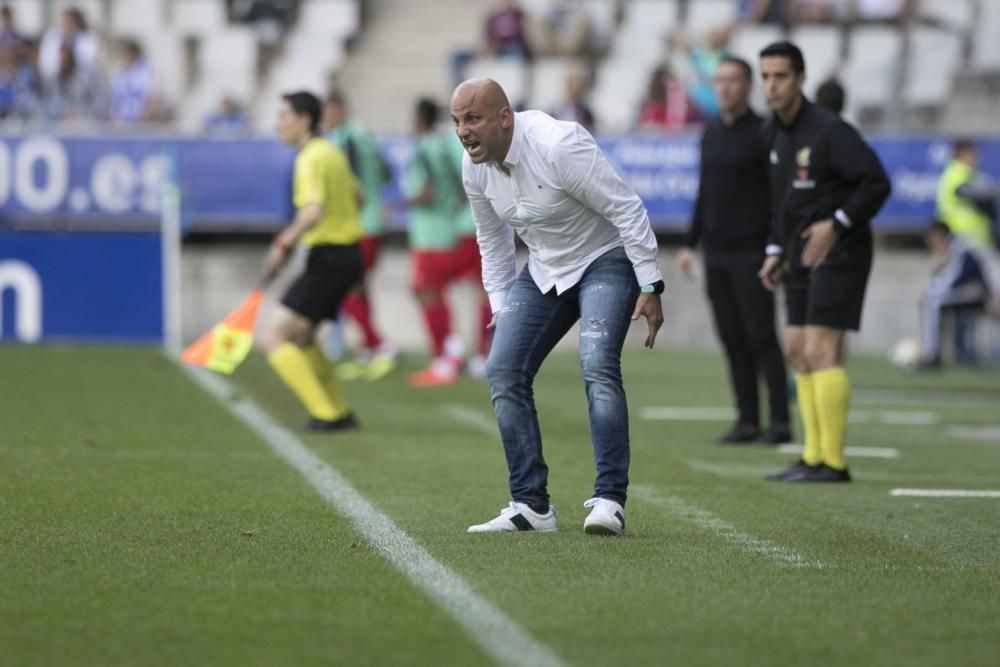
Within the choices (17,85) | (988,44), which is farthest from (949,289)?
(17,85)

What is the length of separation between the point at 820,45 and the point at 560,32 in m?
3.18

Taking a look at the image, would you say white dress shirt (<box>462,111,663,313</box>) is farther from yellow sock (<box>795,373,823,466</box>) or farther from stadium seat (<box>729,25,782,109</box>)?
stadium seat (<box>729,25,782,109</box>)

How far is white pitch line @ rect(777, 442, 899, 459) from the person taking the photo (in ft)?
34.0

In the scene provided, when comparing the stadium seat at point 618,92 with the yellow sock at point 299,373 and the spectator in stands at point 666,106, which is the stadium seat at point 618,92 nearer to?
the spectator in stands at point 666,106

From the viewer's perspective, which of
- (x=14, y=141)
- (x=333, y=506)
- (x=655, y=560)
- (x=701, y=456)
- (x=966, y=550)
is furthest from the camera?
(x=14, y=141)

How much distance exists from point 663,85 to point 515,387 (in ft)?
43.9

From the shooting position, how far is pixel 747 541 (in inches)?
271

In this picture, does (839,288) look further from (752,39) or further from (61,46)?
(752,39)

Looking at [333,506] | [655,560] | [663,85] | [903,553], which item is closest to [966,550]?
[903,553]

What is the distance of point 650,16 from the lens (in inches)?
928

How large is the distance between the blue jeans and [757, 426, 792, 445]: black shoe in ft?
13.3

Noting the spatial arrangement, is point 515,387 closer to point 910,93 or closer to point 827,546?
point 827,546

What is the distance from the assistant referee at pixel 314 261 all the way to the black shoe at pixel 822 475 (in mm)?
3133

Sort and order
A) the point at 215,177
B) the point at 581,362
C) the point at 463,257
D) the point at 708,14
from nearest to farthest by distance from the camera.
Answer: the point at 581,362 < the point at 463,257 < the point at 215,177 < the point at 708,14
